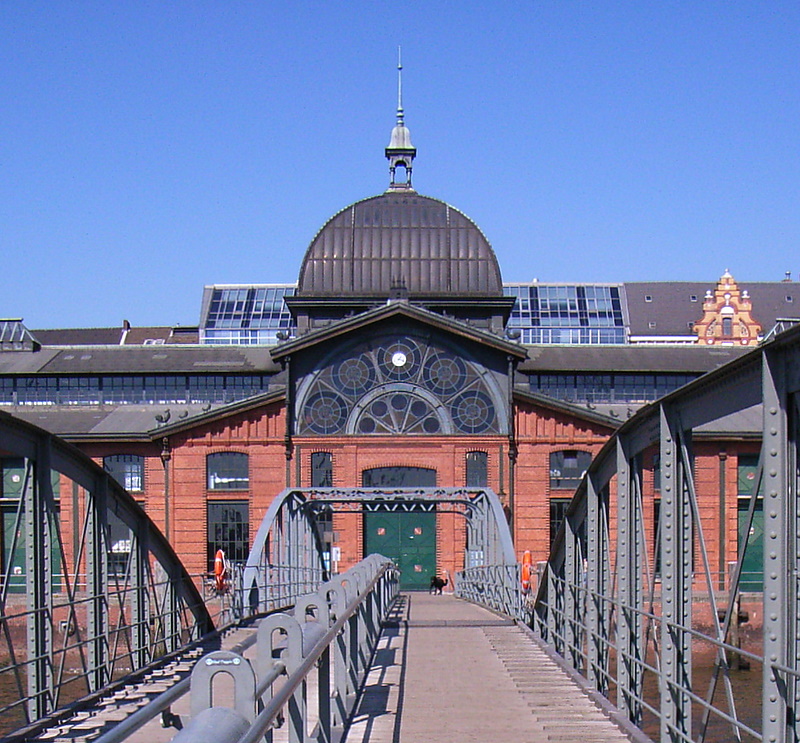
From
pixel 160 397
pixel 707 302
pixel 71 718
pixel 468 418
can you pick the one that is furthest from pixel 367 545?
pixel 707 302

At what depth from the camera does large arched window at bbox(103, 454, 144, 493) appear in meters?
43.9

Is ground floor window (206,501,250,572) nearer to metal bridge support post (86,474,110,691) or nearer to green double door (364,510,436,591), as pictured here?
green double door (364,510,436,591)

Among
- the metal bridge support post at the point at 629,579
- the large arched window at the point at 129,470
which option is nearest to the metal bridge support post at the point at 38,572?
the metal bridge support post at the point at 629,579

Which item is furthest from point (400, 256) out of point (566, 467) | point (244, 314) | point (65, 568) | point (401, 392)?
point (65, 568)

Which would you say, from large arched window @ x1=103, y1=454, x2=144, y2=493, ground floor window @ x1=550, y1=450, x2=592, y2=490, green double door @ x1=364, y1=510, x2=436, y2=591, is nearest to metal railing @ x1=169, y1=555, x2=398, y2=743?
ground floor window @ x1=550, y1=450, x2=592, y2=490

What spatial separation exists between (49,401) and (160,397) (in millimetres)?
4089

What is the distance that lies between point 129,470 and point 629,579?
3413cm

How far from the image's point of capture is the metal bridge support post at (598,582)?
13672 millimetres

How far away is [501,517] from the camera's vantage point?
29703 millimetres

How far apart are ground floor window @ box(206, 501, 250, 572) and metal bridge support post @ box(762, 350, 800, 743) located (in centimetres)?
3702

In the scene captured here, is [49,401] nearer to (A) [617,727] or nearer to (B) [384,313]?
(B) [384,313]

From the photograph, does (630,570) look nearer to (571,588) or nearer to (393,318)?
(571,588)

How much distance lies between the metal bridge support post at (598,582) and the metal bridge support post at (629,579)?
1083 mm

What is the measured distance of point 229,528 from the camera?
43250mm
